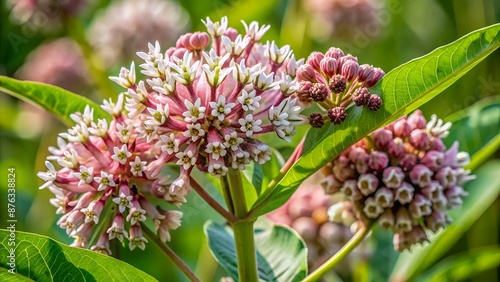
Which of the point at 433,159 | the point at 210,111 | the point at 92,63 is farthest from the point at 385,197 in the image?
the point at 92,63

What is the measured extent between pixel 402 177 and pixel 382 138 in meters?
0.11

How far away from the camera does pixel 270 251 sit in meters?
2.15

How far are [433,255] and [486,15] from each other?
199 cm

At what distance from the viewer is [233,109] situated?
1658 mm

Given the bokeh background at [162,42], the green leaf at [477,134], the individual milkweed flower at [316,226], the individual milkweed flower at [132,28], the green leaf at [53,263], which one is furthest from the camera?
the individual milkweed flower at [132,28]

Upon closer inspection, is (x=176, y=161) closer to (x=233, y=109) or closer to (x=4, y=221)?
(x=233, y=109)

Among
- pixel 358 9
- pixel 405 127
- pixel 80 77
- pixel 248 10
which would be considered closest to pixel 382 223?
pixel 405 127

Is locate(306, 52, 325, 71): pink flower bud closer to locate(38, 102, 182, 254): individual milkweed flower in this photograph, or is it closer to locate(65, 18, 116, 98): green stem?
locate(38, 102, 182, 254): individual milkweed flower

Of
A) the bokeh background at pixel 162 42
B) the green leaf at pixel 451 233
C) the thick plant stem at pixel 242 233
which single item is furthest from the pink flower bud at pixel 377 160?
the bokeh background at pixel 162 42

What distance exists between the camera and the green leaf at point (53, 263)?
1.57 m

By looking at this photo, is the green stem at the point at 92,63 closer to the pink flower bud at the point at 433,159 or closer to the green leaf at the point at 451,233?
the green leaf at the point at 451,233

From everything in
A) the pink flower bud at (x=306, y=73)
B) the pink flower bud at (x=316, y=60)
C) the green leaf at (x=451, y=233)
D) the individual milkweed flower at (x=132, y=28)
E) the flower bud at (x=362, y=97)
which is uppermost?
the individual milkweed flower at (x=132, y=28)

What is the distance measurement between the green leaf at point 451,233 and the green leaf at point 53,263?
1.28 m

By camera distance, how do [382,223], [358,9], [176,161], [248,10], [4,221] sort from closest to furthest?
1. [176,161]
2. [382,223]
3. [4,221]
4. [248,10]
5. [358,9]
